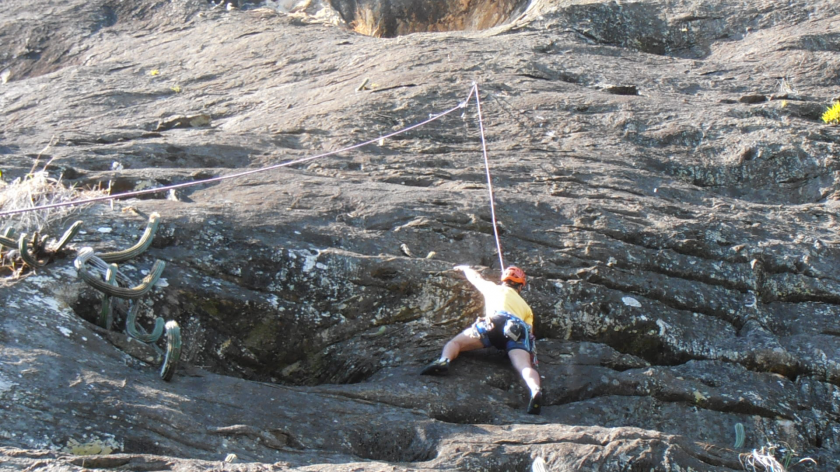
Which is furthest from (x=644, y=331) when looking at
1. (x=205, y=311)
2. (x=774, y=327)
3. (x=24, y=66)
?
(x=24, y=66)

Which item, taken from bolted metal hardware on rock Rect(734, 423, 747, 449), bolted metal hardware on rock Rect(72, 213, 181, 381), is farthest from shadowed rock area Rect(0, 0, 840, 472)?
bolted metal hardware on rock Rect(72, 213, 181, 381)

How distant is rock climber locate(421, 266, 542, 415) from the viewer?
5.95 metres

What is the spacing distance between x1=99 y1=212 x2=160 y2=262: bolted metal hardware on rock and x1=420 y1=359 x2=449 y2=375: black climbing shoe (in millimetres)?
A: 2325

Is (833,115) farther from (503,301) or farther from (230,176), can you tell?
(230,176)

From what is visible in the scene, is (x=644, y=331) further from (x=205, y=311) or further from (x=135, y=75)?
(x=135, y=75)

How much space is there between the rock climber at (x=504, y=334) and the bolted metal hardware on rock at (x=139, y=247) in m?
2.34

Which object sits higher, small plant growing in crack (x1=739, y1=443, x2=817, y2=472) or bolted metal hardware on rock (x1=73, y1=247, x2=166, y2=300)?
bolted metal hardware on rock (x1=73, y1=247, x2=166, y2=300)

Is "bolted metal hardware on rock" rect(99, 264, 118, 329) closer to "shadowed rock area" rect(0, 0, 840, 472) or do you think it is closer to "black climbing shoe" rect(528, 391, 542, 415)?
"shadowed rock area" rect(0, 0, 840, 472)

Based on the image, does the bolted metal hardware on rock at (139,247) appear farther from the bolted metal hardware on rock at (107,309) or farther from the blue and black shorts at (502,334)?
the blue and black shorts at (502,334)

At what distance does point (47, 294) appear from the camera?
5.65 metres

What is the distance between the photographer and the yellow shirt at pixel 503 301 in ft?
20.4

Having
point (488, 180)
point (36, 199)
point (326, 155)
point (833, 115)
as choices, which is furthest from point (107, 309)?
point (833, 115)

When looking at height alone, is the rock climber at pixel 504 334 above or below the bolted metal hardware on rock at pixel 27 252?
below

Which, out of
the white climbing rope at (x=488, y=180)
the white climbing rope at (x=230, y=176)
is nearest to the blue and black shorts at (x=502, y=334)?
the white climbing rope at (x=488, y=180)
